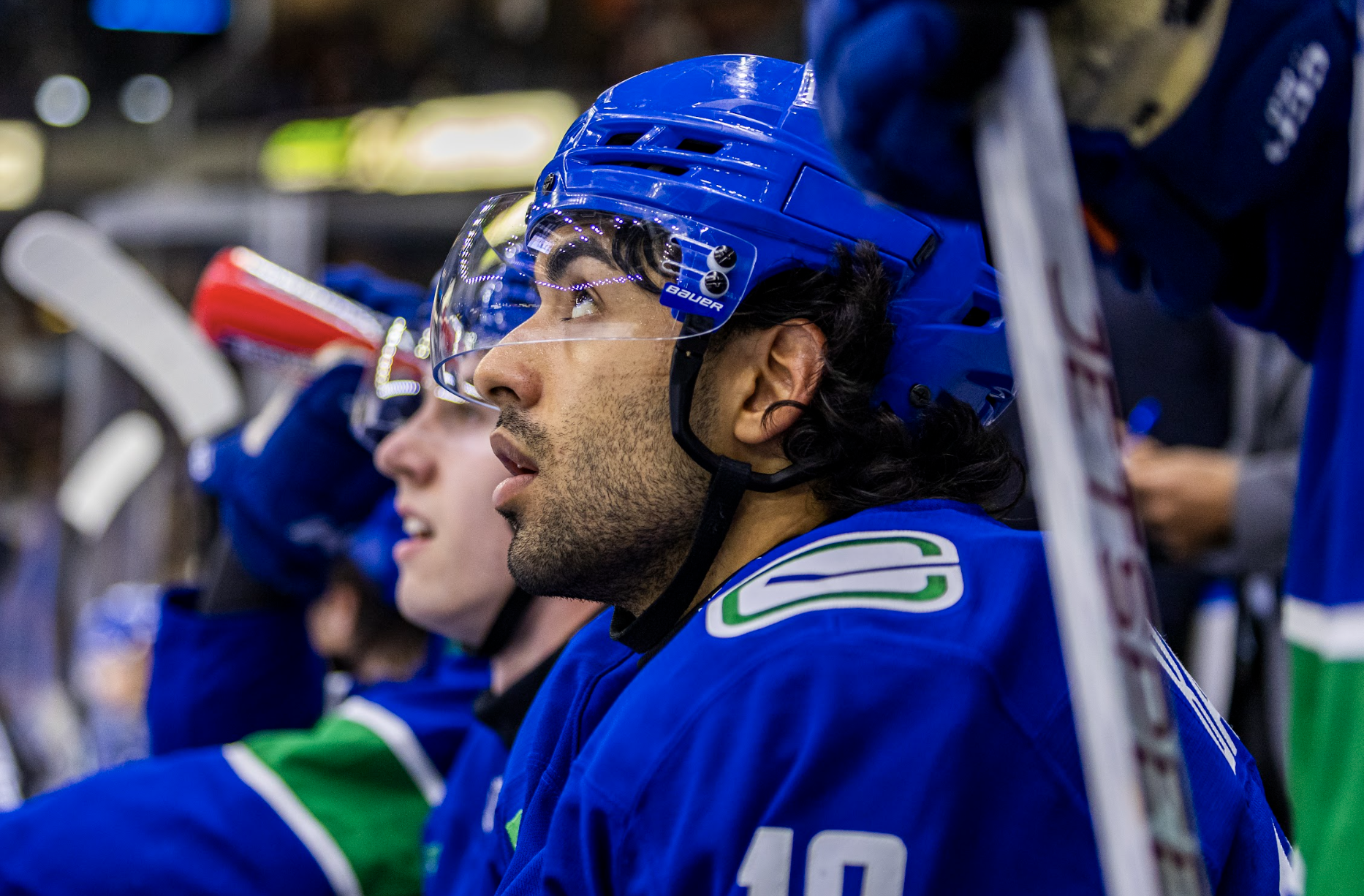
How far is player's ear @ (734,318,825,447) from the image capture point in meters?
1.10

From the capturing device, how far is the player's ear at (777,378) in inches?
43.4

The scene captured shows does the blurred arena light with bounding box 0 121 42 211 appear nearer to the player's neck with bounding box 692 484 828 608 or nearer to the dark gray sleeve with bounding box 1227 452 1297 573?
the dark gray sleeve with bounding box 1227 452 1297 573

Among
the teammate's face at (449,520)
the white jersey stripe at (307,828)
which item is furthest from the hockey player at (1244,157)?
the white jersey stripe at (307,828)

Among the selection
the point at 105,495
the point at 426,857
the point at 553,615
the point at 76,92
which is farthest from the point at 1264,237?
the point at 76,92

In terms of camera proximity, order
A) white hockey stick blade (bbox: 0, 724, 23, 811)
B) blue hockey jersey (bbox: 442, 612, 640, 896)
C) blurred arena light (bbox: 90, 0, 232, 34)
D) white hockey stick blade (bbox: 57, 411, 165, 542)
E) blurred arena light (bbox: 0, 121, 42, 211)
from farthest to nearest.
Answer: blurred arena light (bbox: 90, 0, 232, 34) → blurred arena light (bbox: 0, 121, 42, 211) → white hockey stick blade (bbox: 57, 411, 165, 542) → white hockey stick blade (bbox: 0, 724, 23, 811) → blue hockey jersey (bbox: 442, 612, 640, 896)

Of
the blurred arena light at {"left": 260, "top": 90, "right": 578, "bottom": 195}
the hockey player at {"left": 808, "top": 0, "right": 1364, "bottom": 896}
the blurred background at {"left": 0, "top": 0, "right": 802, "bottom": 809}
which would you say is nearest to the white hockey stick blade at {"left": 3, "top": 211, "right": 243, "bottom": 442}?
the blurred background at {"left": 0, "top": 0, "right": 802, "bottom": 809}

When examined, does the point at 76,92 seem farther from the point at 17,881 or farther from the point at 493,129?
the point at 17,881

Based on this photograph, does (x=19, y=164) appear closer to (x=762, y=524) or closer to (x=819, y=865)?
(x=762, y=524)

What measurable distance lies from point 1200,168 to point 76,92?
35.6 feet

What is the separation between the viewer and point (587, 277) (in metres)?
1.14

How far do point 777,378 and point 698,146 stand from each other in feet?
0.69

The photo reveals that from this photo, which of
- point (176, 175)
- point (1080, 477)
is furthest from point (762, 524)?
point (176, 175)

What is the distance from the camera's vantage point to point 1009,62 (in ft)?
1.85

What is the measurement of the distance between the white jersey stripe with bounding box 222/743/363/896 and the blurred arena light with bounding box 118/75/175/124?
8.30m
